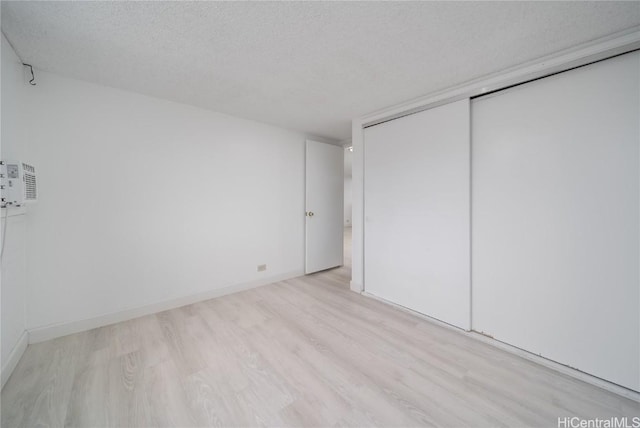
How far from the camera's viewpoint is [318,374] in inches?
66.2

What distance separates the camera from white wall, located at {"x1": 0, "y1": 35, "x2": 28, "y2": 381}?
161cm

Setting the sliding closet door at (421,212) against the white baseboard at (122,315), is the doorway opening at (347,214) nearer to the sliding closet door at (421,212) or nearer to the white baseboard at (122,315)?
the sliding closet door at (421,212)

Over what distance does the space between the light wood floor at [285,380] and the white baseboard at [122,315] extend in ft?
0.28

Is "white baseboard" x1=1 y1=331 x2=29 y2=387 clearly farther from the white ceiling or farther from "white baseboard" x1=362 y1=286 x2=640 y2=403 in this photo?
"white baseboard" x1=362 y1=286 x2=640 y2=403

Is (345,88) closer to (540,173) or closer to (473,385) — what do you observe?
(540,173)

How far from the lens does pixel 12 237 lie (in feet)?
5.68

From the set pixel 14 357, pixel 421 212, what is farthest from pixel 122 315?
pixel 421 212

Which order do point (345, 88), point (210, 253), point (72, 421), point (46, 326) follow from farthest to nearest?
point (210, 253) < point (345, 88) < point (46, 326) < point (72, 421)

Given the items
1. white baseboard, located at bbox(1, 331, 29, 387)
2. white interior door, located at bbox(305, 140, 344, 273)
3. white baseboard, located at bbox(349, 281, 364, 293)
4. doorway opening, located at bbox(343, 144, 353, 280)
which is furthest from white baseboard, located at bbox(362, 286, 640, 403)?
white baseboard, located at bbox(1, 331, 29, 387)

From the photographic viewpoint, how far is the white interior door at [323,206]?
3.91m

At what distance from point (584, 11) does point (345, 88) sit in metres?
1.63

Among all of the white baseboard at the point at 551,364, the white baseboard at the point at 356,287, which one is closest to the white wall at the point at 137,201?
the white baseboard at the point at 356,287

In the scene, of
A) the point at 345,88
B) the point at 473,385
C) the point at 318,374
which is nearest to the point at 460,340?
the point at 473,385

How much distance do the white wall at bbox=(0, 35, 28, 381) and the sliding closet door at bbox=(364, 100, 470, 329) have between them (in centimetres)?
321
